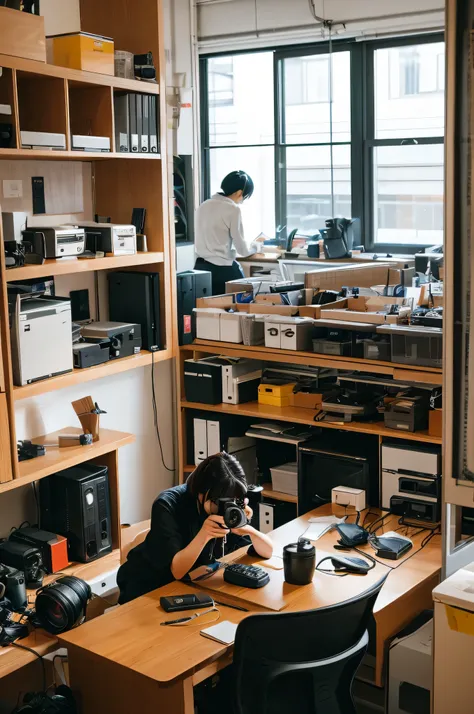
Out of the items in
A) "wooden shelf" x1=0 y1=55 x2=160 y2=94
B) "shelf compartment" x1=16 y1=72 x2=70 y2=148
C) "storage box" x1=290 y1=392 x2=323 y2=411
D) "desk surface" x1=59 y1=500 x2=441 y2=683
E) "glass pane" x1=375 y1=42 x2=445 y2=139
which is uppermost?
"glass pane" x1=375 y1=42 x2=445 y2=139

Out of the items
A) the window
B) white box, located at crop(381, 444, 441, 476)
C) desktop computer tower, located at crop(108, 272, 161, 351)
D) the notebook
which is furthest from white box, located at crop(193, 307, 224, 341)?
the window

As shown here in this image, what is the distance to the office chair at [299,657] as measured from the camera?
228 cm

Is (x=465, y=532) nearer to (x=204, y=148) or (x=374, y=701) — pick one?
(x=374, y=701)

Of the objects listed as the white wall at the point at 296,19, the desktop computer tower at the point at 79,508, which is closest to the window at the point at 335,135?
the white wall at the point at 296,19

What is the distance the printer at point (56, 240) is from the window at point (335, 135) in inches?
143

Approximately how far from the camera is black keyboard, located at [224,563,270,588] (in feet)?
9.32

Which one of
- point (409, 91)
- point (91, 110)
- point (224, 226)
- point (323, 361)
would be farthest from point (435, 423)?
point (409, 91)

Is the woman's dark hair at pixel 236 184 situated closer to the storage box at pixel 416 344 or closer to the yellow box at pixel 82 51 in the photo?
the yellow box at pixel 82 51

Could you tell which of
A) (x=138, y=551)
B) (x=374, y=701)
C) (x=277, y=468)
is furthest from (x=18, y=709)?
(x=277, y=468)

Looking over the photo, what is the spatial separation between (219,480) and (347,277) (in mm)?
2169

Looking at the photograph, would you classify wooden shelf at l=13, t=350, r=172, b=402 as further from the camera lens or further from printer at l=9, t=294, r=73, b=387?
the camera lens

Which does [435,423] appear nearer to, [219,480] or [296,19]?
[219,480]

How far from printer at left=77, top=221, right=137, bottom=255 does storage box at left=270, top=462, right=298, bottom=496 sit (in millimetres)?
1267

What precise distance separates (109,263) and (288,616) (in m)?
2.03
